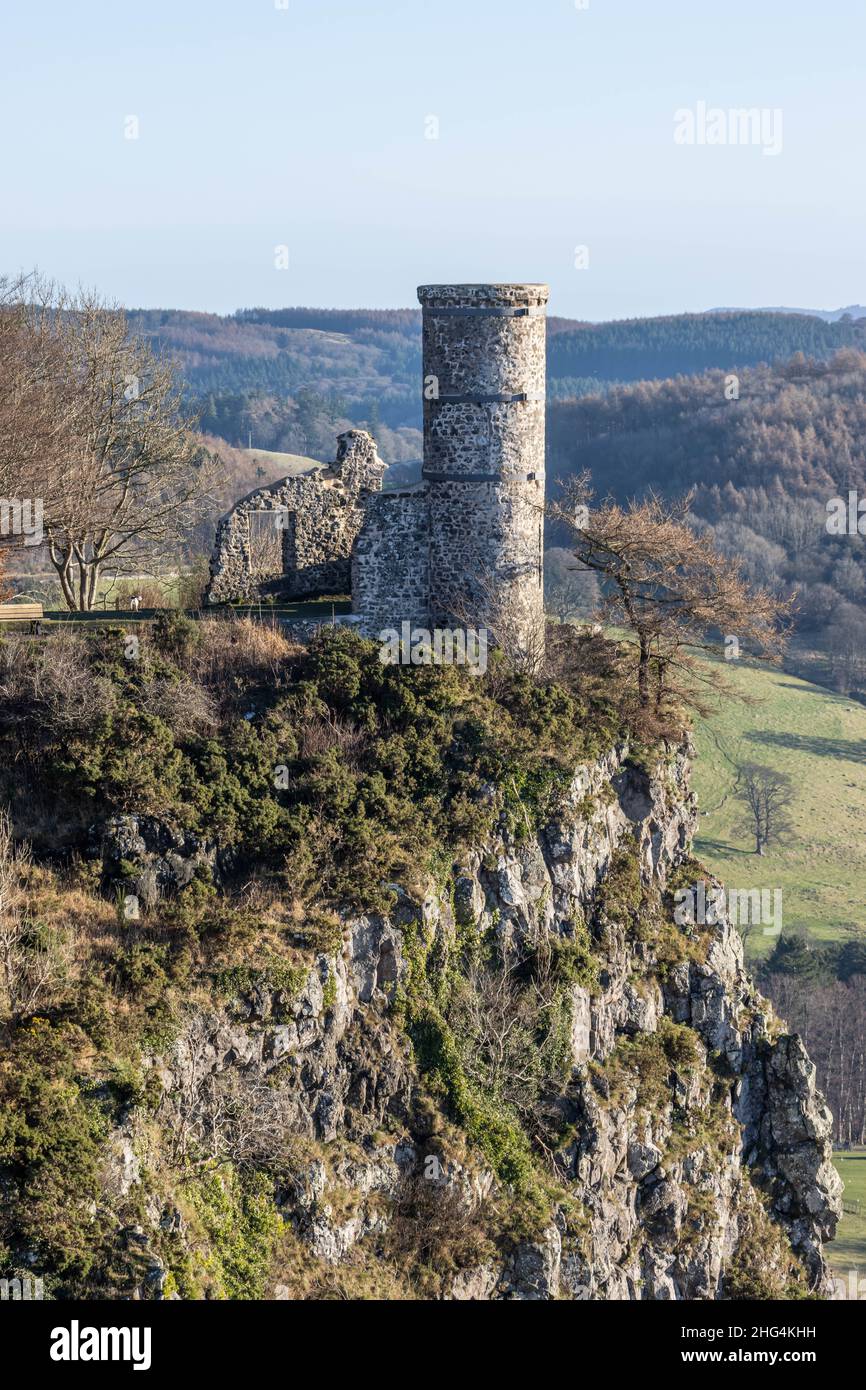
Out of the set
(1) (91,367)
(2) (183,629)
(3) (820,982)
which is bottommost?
(3) (820,982)

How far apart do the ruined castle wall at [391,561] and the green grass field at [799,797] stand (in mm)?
44795

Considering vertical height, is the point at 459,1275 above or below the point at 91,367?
below

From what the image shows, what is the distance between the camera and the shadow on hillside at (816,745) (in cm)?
10319

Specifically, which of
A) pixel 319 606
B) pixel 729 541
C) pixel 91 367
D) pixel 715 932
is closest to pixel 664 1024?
pixel 715 932

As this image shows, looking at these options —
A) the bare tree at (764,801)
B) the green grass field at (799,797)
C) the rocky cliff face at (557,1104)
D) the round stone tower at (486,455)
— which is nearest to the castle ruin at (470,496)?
the round stone tower at (486,455)

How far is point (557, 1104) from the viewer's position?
1303 inches

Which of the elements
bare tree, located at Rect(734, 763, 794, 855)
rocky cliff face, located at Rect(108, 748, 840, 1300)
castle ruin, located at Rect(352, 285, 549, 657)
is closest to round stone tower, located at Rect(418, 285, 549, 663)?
castle ruin, located at Rect(352, 285, 549, 657)

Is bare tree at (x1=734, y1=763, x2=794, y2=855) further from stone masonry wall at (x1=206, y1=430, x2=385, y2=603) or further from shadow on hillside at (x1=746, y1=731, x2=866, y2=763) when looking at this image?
stone masonry wall at (x1=206, y1=430, x2=385, y2=603)

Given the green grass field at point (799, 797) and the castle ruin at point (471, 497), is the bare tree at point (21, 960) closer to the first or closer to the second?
the castle ruin at point (471, 497)

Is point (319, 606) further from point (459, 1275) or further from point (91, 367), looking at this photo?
point (459, 1275)

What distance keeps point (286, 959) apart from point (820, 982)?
51895 mm

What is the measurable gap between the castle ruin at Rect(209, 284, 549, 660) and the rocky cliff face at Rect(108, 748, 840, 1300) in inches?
181

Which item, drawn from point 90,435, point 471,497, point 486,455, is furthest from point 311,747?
point 90,435

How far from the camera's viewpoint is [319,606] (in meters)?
39.3
